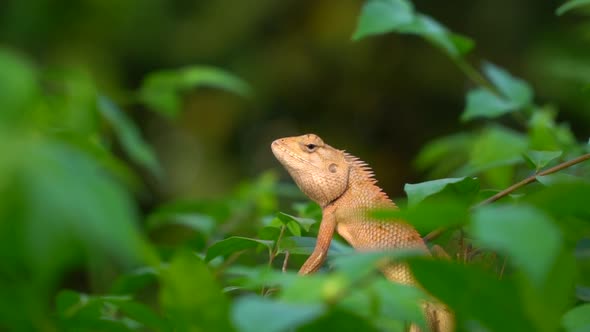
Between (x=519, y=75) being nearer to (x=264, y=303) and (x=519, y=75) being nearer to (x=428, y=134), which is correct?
(x=428, y=134)

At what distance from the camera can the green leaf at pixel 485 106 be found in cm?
282

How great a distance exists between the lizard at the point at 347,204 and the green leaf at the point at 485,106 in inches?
16.5

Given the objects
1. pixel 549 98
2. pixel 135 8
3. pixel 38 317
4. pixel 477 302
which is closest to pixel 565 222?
pixel 477 302

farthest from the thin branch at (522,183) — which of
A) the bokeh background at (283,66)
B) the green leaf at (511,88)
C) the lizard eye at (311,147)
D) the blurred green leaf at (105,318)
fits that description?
the bokeh background at (283,66)

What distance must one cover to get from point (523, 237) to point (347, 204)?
1632 mm

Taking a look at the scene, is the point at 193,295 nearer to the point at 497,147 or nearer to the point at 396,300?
the point at 396,300

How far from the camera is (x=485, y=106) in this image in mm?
2877

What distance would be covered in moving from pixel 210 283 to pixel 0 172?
30cm

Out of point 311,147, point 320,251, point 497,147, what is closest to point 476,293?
point 320,251

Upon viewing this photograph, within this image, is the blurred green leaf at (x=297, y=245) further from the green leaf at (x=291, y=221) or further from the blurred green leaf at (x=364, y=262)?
the blurred green leaf at (x=364, y=262)

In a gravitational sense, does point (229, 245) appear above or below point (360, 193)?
above

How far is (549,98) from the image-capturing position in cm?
779

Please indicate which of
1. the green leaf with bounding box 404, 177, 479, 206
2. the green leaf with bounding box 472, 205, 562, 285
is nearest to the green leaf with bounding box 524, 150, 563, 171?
the green leaf with bounding box 404, 177, 479, 206

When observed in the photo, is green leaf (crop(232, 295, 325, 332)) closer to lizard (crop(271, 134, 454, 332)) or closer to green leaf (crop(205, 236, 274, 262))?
green leaf (crop(205, 236, 274, 262))
